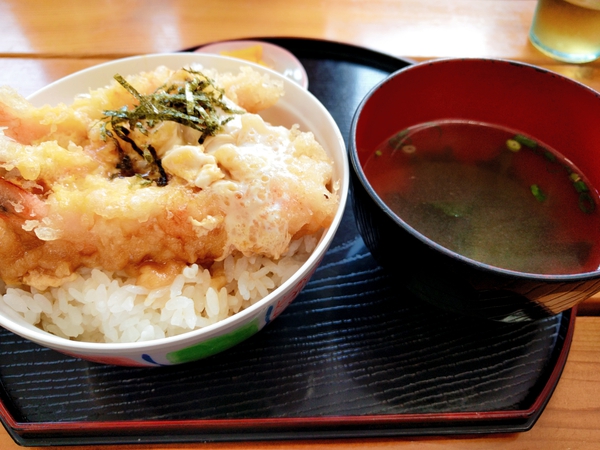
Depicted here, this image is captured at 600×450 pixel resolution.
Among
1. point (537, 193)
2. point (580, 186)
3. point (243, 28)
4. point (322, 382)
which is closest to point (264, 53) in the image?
point (243, 28)

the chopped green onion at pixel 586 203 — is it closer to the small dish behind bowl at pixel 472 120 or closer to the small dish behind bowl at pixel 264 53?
the small dish behind bowl at pixel 472 120

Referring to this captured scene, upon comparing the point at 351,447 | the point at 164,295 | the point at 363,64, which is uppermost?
the point at 363,64

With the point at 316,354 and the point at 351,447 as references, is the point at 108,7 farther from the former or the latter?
the point at 351,447

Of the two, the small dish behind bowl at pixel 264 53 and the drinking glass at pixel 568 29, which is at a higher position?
the drinking glass at pixel 568 29

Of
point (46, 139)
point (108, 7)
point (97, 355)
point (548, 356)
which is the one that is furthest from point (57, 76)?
point (548, 356)

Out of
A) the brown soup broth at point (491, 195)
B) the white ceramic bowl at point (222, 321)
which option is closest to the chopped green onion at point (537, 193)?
the brown soup broth at point (491, 195)

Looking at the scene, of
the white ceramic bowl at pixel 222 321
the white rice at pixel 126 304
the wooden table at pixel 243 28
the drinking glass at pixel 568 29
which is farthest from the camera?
the wooden table at pixel 243 28

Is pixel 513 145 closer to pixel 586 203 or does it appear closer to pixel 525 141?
pixel 525 141
